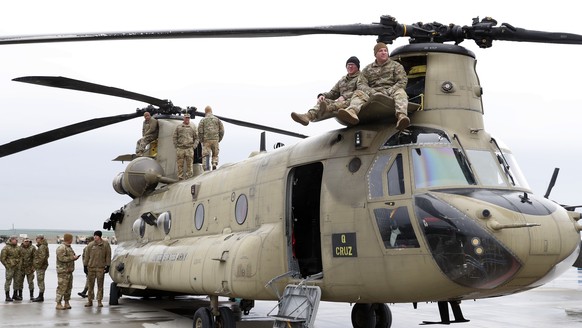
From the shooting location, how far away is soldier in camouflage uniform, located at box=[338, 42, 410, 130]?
7641 millimetres

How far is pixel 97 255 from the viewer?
15.7 meters

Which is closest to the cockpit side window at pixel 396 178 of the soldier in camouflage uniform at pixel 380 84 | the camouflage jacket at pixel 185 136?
the soldier in camouflage uniform at pixel 380 84

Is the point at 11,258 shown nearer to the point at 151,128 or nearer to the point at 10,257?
the point at 10,257

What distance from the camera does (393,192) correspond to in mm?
7539

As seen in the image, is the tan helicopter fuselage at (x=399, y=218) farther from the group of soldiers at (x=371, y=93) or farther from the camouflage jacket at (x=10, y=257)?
the camouflage jacket at (x=10, y=257)

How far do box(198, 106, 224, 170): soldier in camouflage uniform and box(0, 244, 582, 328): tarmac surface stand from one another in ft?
12.0

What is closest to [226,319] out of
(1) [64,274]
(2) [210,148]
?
(2) [210,148]

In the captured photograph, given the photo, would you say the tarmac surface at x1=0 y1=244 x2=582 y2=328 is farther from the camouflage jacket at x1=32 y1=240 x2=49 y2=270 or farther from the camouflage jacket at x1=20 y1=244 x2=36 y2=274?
the camouflage jacket at x1=32 y1=240 x2=49 y2=270

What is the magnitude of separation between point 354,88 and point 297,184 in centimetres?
171

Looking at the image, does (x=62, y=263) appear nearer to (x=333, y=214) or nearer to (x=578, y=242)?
(x=333, y=214)

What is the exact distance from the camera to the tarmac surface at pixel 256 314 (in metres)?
12.4

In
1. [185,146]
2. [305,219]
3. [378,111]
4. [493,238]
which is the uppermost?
[185,146]

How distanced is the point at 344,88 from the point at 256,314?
7.00 metres

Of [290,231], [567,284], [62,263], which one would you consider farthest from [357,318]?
[567,284]
